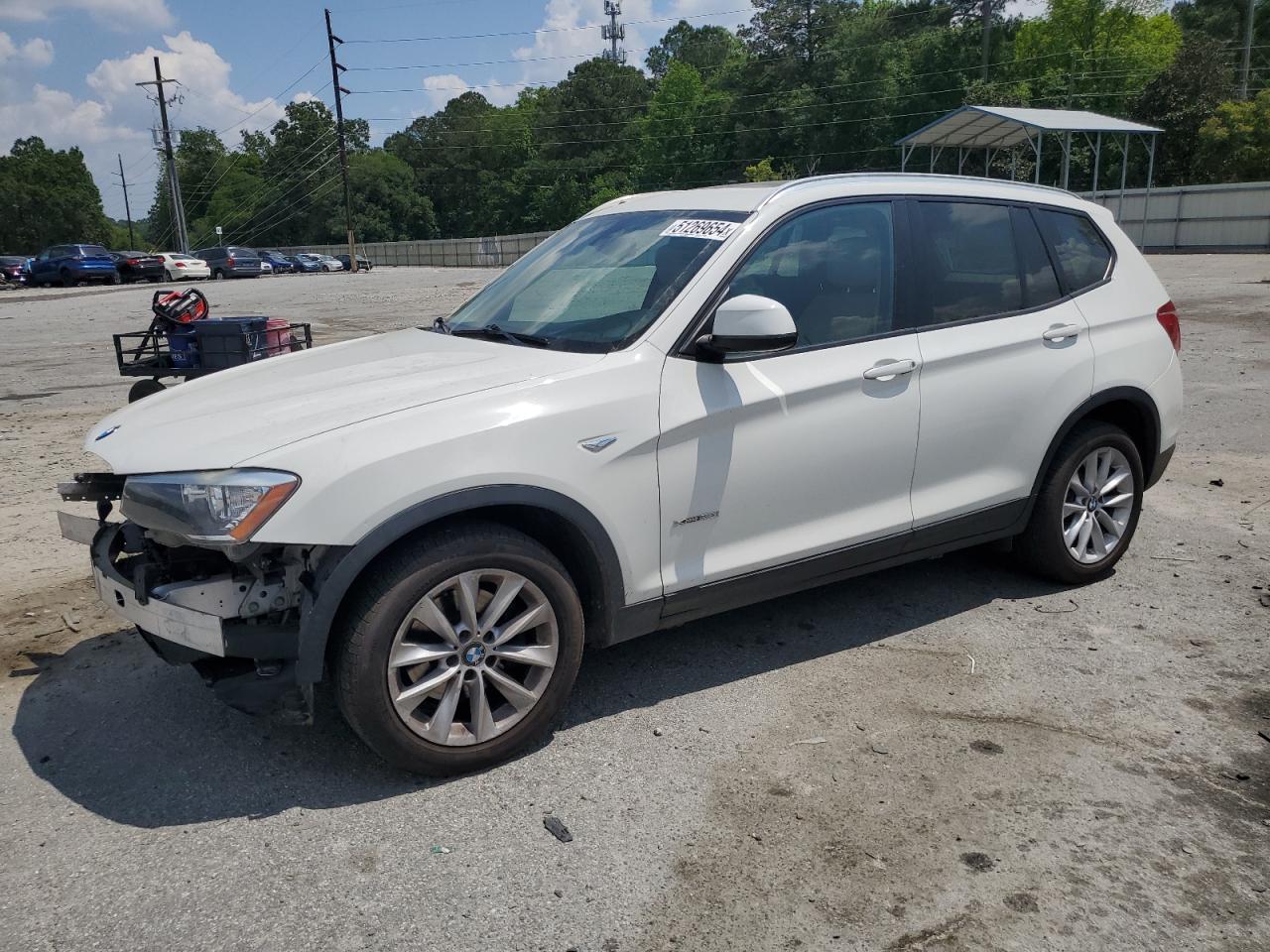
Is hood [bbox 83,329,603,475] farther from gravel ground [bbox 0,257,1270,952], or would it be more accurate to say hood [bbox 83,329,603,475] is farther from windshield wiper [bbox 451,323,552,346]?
gravel ground [bbox 0,257,1270,952]

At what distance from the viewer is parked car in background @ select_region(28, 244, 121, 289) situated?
43.8m

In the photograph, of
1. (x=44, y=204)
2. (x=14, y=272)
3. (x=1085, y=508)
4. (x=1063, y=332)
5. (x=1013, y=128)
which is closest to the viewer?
(x=1063, y=332)

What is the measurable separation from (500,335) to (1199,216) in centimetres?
3781

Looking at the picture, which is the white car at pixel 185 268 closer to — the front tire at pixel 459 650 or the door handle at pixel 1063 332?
the door handle at pixel 1063 332

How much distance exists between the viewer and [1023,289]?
15.2ft

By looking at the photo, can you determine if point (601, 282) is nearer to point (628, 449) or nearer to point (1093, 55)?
point (628, 449)

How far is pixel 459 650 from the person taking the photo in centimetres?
326

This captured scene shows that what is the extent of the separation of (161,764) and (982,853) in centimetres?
269

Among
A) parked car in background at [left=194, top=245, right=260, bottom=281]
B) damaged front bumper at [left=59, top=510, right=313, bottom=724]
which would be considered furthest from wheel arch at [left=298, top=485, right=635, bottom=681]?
parked car in background at [left=194, top=245, right=260, bottom=281]

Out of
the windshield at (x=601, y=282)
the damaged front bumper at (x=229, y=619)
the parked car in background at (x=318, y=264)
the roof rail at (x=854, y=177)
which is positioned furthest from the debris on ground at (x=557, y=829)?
the parked car in background at (x=318, y=264)

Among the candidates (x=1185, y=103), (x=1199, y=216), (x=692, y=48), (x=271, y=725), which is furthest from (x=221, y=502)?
(x=692, y=48)

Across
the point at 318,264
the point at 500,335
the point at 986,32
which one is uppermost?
the point at 986,32

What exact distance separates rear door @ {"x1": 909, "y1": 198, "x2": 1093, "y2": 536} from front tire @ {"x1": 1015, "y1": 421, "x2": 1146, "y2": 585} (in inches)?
7.7

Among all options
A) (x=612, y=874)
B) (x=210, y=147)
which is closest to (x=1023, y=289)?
(x=612, y=874)
